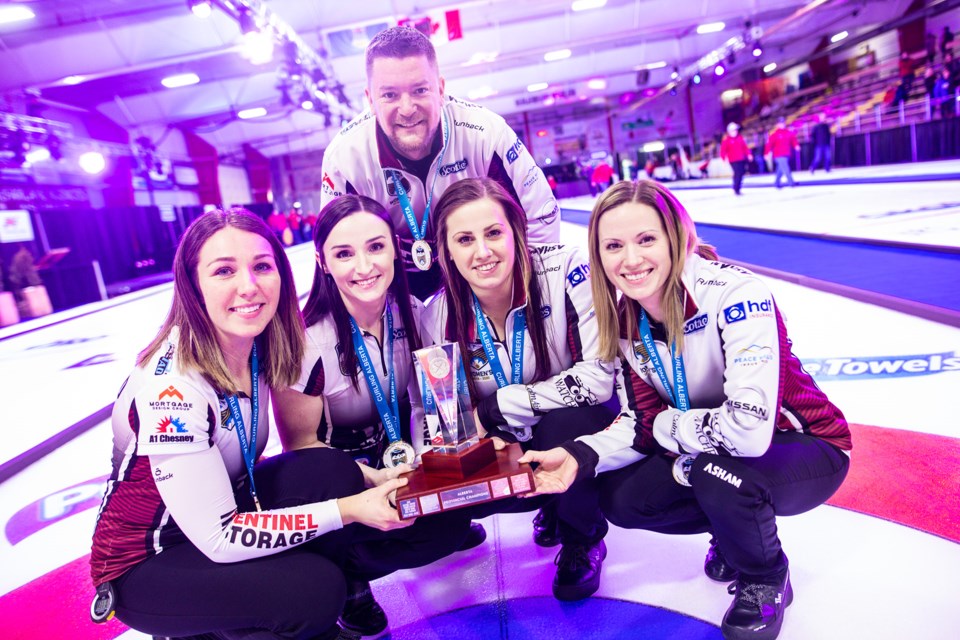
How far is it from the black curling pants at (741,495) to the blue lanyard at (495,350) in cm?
46

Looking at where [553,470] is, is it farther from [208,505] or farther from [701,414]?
[208,505]

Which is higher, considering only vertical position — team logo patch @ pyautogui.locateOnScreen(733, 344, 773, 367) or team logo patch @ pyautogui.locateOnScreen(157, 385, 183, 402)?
team logo patch @ pyautogui.locateOnScreen(157, 385, 183, 402)

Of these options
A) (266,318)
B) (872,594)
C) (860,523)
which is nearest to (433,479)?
(266,318)

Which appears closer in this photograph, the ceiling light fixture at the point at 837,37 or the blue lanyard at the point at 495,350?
the blue lanyard at the point at 495,350

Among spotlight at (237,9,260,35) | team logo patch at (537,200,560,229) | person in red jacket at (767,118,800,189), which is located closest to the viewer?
team logo patch at (537,200,560,229)

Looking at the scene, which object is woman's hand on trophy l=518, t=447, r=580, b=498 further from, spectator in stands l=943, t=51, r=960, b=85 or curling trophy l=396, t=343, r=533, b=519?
spectator in stands l=943, t=51, r=960, b=85

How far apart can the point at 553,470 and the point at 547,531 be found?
0.50 metres

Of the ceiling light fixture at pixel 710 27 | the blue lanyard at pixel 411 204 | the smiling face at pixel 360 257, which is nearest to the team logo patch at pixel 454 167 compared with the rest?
the blue lanyard at pixel 411 204

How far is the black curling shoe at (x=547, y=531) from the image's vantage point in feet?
6.52

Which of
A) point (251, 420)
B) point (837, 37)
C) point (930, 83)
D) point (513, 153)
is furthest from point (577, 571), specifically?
point (837, 37)

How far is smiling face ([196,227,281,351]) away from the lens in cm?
153

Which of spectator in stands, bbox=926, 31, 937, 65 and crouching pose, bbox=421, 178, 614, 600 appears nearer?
crouching pose, bbox=421, 178, 614, 600

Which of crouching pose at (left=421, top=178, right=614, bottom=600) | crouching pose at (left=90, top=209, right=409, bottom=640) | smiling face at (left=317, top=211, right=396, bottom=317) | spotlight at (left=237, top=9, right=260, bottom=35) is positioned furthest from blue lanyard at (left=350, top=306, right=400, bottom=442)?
spotlight at (left=237, top=9, right=260, bottom=35)

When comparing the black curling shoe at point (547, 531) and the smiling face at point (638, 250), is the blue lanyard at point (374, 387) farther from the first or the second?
the smiling face at point (638, 250)
